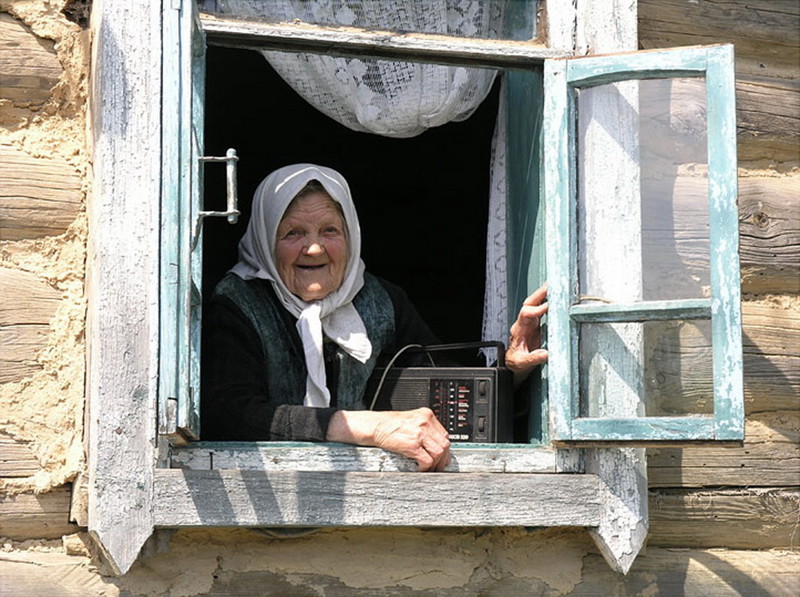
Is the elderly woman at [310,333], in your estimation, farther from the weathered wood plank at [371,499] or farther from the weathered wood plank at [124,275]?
the weathered wood plank at [124,275]

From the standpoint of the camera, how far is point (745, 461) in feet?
12.1

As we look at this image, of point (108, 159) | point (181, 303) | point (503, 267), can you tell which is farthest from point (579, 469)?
point (108, 159)

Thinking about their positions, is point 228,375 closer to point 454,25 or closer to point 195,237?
point 195,237

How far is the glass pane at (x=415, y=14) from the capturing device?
368cm

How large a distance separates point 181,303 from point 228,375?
572 mm

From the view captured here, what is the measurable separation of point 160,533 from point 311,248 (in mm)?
1026

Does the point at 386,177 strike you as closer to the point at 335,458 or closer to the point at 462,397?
the point at 462,397

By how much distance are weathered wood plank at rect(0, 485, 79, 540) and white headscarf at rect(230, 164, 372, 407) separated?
2.42ft

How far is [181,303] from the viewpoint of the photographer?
9.80 feet

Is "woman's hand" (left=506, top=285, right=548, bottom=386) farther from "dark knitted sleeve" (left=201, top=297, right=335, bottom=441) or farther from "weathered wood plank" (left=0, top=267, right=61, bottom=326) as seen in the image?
"weathered wood plank" (left=0, top=267, right=61, bottom=326)

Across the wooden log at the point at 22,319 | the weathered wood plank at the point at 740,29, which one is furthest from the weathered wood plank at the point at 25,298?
the weathered wood plank at the point at 740,29

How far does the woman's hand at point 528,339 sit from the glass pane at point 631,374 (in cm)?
16

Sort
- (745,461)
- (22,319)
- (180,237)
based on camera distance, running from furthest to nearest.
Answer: (745,461)
(22,319)
(180,237)

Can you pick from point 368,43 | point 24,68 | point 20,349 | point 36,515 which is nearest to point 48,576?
point 36,515
